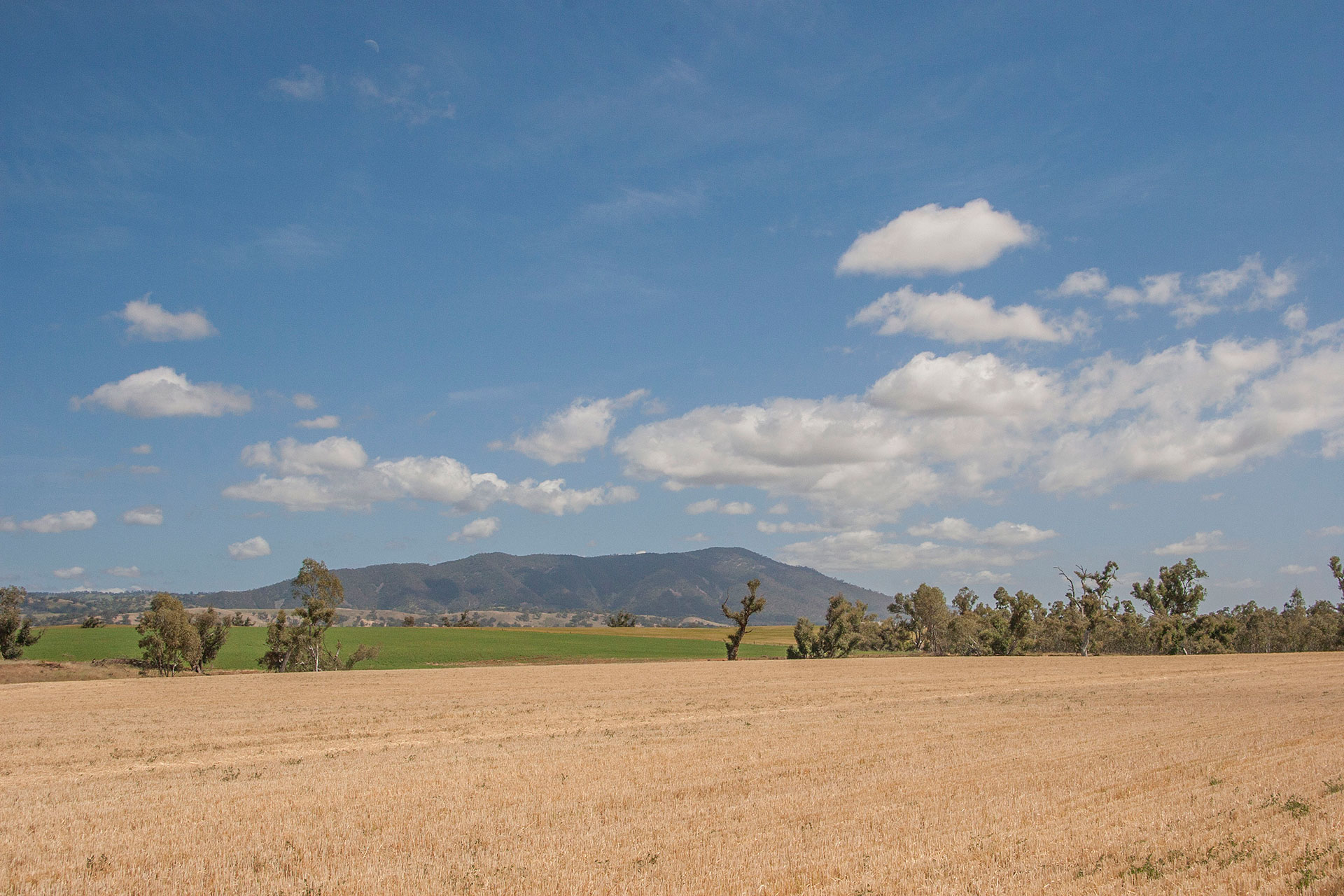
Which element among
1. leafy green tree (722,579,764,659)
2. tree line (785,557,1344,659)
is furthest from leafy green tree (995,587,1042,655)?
leafy green tree (722,579,764,659)

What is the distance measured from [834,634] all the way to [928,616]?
20312 mm

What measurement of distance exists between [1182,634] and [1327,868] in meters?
127

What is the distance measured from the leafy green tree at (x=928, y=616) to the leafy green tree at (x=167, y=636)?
82351 mm

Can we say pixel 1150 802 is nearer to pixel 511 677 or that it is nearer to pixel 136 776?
pixel 136 776

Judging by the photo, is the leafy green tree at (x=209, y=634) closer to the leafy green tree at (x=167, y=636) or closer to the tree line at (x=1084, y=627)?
the leafy green tree at (x=167, y=636)

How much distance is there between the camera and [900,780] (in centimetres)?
1834

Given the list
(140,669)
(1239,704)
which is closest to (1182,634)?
(1239,704)

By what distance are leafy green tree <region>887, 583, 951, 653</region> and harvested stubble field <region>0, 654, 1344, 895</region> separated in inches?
3092

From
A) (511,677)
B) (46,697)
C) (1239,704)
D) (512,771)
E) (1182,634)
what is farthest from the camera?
(1182,634)

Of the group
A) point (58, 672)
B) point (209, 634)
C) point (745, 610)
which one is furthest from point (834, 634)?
point (58, 672)

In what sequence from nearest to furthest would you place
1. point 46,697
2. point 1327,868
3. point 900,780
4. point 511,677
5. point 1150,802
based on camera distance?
1. point 1327,868
2. point 1150,802
3. point 900,780
4. point 46,697
5. point 511,677

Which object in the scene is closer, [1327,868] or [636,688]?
[1327,868]

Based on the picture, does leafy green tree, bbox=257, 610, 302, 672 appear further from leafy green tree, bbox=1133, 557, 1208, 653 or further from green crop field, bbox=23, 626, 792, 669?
leafy green tree, bbox=1133, 557, 1208, 653

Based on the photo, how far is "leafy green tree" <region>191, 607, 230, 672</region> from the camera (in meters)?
73.2
